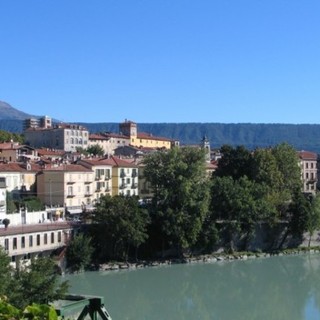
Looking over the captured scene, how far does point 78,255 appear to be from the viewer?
28344mm

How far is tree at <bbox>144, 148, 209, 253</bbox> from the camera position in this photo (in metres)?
31.2

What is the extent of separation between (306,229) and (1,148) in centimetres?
2636

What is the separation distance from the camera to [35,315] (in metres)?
3.68

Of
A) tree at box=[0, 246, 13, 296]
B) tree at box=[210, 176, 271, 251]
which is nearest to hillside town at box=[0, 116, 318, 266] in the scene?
tree at box=[210, 176, 271, 251]

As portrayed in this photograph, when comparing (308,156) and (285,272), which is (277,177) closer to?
(285,272)

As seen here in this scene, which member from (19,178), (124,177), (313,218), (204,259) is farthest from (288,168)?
(19,178)

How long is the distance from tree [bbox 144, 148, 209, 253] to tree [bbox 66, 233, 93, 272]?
4.40 meters

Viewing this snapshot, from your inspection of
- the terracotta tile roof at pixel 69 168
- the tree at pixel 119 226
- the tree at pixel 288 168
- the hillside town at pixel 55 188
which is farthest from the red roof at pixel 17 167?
the tree at pixel 288 168

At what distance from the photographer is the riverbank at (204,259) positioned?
2933cm

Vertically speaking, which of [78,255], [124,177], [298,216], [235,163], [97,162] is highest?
[235,163]

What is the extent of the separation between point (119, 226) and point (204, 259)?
5.07m

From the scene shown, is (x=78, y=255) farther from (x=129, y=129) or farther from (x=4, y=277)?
(x=129, y=129)

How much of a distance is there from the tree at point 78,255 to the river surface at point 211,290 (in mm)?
544

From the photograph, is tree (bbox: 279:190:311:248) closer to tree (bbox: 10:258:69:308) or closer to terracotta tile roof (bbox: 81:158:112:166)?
terracotta tile roof (bbox: 81:158:112:166)
